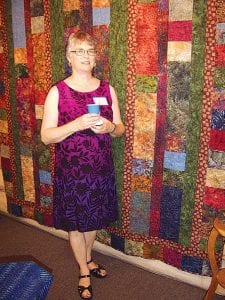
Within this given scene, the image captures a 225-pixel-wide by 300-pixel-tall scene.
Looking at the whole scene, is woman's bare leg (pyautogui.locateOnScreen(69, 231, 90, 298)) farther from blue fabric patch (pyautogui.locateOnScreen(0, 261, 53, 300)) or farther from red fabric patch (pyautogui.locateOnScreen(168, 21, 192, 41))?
red fabric patch (pyautogui.locateOnScreen(168, 21, 192, 41))

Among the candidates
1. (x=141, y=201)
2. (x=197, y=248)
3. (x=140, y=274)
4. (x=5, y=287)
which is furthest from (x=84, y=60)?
(x=140, y=274)

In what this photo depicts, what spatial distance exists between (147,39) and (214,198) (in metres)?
1.23

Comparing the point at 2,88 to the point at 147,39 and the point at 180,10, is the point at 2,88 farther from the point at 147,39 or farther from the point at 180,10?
the point at 180,10

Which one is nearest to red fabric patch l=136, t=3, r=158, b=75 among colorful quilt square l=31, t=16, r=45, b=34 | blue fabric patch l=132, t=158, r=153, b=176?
blue fabric patch l=132, t=158, r=153, b=176

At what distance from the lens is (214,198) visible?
2.19 m

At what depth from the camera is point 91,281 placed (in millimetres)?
2500

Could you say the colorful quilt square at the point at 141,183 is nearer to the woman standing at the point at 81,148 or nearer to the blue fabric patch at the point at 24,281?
the woman standing at the point at 81,148

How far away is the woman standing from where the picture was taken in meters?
2.06

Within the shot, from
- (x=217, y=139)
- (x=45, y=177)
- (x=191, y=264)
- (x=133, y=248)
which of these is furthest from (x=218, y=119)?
(x=45, y=177)

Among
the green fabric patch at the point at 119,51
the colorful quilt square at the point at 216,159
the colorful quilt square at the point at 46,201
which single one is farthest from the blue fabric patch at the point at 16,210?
the colorful quilt square at the point at 216,159

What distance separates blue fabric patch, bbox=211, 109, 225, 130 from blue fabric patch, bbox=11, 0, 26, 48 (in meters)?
1.81

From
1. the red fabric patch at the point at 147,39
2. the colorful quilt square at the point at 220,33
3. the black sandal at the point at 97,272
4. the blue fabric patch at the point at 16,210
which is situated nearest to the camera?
the colorful quilt square at the point at 220,33

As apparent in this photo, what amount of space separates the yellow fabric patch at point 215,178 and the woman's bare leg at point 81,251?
1.02 meters

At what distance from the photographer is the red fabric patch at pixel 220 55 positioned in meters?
Answer: 1.97
